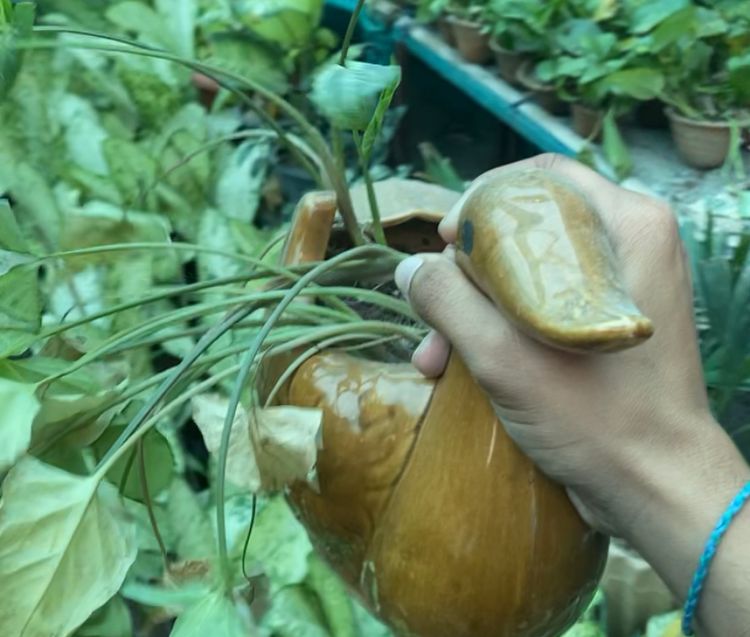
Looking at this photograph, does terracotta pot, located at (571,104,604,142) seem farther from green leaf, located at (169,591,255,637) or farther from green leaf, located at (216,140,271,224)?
green leaf, located at (169,591,255,637)

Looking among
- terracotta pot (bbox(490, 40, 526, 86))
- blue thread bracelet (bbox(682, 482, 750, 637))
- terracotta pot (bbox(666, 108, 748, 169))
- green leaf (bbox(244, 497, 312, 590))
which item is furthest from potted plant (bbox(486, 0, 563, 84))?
blue thread bracelet (bbox(682, 482, 750, 637))

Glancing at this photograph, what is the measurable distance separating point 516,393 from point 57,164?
0.97 meters

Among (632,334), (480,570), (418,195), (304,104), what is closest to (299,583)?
(418,195)

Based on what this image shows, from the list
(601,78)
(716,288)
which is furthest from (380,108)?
(601,78)

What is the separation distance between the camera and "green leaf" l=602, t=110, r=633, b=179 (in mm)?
1112

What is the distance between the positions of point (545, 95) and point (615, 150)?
0.76 feet

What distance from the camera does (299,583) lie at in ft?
2.73

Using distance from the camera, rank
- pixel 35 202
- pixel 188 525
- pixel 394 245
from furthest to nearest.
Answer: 1. pixel 35 202
2. pixel 188 525
3. pixel 394 245

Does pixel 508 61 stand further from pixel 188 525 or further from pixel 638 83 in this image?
pixel 188 525

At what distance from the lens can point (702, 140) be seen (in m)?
1.14

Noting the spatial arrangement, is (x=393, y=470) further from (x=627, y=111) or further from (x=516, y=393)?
(x=627, y=111)

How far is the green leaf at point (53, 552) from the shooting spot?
1.17ft

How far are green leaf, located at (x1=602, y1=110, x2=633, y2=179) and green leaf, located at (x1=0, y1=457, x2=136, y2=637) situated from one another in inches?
34.5

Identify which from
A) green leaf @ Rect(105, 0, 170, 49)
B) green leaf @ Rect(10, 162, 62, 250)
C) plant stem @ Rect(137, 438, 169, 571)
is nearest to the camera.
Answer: plant stem @ Rect(137, 438, 169, 571)
